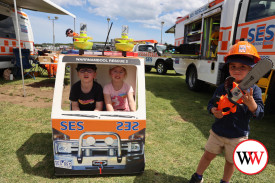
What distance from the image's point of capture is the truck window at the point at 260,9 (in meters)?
4.19

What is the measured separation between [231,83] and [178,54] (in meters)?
6.89

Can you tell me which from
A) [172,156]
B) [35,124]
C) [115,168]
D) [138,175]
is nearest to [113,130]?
[115,168]

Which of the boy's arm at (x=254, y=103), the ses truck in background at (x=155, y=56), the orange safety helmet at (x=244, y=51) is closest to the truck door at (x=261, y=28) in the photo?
the boy's arm at (x=254, y=103)

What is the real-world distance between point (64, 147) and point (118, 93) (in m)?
1.06

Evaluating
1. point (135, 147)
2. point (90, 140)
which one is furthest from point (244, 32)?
point (90, 140)

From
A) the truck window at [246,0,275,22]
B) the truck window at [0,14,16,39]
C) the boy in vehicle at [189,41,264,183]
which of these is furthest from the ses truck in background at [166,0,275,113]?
the truck window at [0,14,16,39]

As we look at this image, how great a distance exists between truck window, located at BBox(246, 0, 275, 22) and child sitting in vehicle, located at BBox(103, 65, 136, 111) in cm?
337

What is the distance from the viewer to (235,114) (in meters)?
1.99

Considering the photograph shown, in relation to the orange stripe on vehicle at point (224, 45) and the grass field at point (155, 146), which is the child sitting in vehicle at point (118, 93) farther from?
the orange stripe on vehicle at point (224, 45)

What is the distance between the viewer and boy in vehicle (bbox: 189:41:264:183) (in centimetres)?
179

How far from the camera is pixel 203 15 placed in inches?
273

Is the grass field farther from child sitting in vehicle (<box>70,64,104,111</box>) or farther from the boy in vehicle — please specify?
child sitting in vehicle (<box>70,64,104,111</box>)

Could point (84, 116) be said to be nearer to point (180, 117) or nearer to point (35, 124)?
point (35, 124)

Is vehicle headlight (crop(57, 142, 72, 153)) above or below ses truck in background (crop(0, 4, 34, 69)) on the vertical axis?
below
